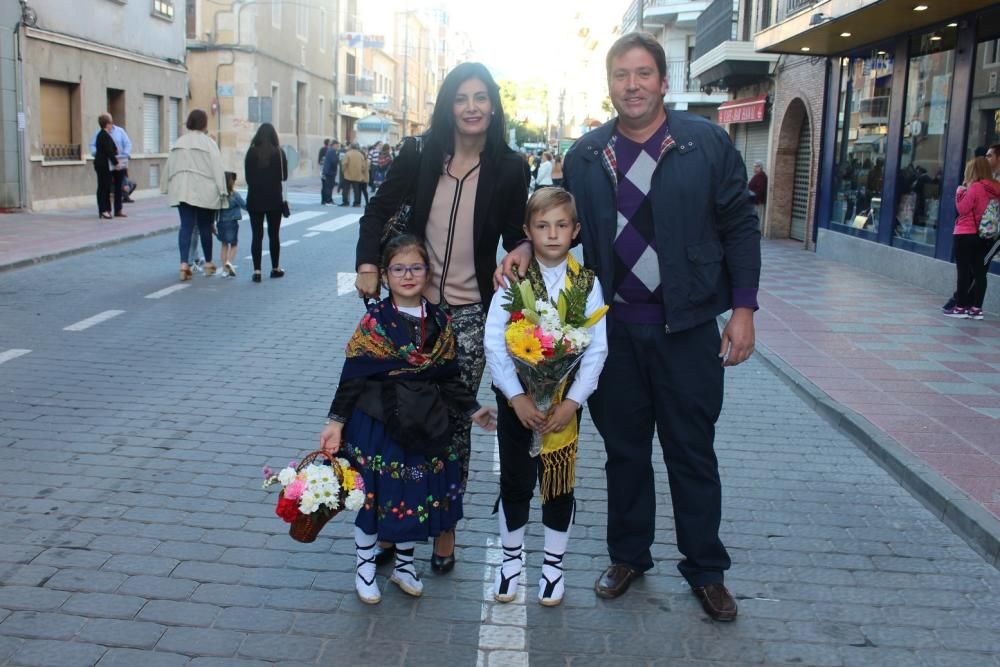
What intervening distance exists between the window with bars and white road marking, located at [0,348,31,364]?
19574 mm

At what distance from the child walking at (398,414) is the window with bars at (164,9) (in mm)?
24245

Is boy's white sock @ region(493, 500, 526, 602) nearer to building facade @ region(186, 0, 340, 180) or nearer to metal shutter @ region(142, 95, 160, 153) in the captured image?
Answer: metal shutter @ region(142, 95, 160, 153)

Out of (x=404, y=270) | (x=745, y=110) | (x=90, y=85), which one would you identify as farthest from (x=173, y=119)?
(x=404, y=270)

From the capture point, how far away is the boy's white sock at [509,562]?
3.72m

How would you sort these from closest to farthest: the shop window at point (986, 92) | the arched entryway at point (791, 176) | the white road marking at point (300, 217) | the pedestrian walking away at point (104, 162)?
the shop window at point (986, 92), the pedestrian walking away at point (104, 162), the white road marking at point (300, 217), the arched entryway at point (791, 176)

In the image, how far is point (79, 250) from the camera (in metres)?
14.2

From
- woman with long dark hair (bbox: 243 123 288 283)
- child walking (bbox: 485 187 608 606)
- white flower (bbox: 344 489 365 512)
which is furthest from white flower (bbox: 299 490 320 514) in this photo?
woman with long dark hair (bbox: 243 123 288 283)

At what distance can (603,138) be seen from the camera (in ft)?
12.0

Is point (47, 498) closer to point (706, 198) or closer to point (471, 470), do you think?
point (471, 470)

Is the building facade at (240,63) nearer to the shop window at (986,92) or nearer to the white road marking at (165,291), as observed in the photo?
the white road marking at (165,291)

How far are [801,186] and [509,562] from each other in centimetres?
1969

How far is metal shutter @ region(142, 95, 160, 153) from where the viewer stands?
2545 cm

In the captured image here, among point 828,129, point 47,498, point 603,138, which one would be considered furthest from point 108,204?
point 603,138

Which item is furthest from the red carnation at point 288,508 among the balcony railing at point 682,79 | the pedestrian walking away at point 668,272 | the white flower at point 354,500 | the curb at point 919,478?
the balcony railing at point 682,79
